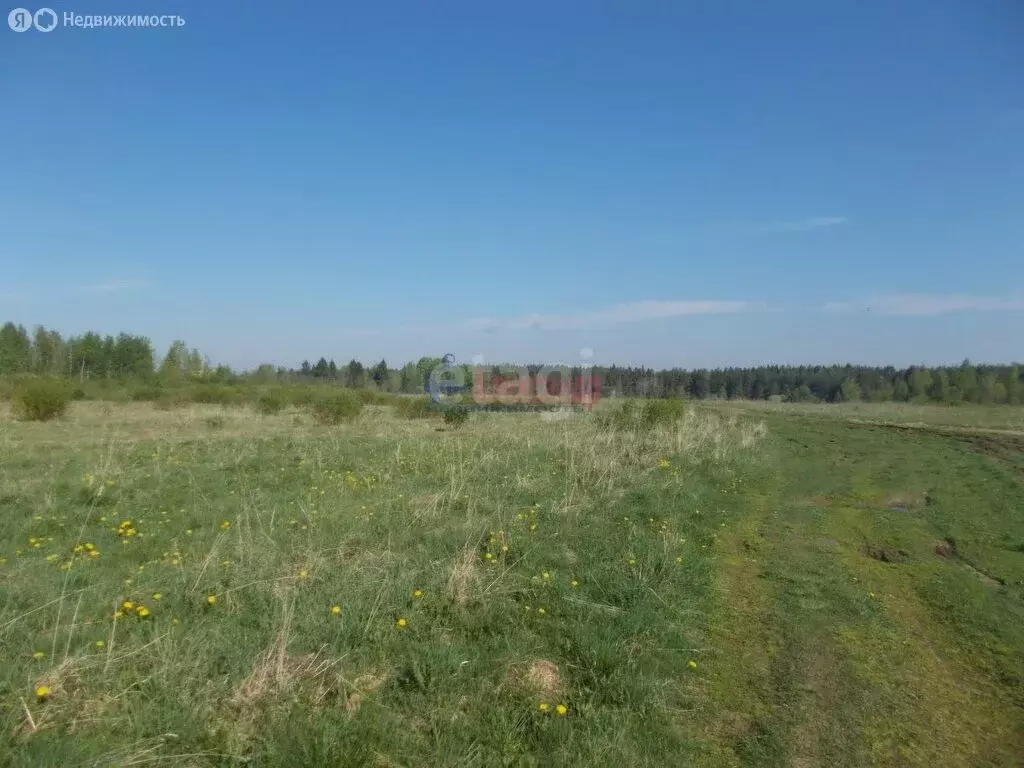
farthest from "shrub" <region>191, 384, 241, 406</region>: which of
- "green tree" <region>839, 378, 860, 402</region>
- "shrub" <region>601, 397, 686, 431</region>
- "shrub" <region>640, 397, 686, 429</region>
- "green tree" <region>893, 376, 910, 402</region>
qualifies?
"green tree" <region>893, 376, 910, 402</region>

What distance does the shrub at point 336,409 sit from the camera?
90.3 ft

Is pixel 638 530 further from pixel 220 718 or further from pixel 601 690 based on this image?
pixel 220 718

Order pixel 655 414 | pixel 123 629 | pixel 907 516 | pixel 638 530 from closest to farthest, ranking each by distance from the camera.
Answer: pixel 123 629
pixel 638 530
pixel 907 516
pixel 655 414

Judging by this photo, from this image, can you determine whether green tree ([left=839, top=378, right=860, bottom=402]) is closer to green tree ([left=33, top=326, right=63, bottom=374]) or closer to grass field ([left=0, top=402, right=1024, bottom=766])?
grass field ([left=0, top=402, right=1024, bottom=766])

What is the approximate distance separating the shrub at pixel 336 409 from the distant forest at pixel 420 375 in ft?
71.2

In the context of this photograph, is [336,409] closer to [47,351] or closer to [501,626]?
[501,626]

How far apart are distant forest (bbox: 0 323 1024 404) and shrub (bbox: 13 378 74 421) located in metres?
23.7

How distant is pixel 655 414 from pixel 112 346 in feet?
213

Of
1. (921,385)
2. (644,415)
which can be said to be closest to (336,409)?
(644,415)

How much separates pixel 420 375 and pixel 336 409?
41.2 meters

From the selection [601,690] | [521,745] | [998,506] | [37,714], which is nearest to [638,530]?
[601,690]

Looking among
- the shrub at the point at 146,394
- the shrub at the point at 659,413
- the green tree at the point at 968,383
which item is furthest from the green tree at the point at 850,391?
the shrub at the point at 146,394

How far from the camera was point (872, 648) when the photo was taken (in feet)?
14.8

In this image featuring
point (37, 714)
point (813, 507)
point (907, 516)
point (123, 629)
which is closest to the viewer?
point (37, 714)
